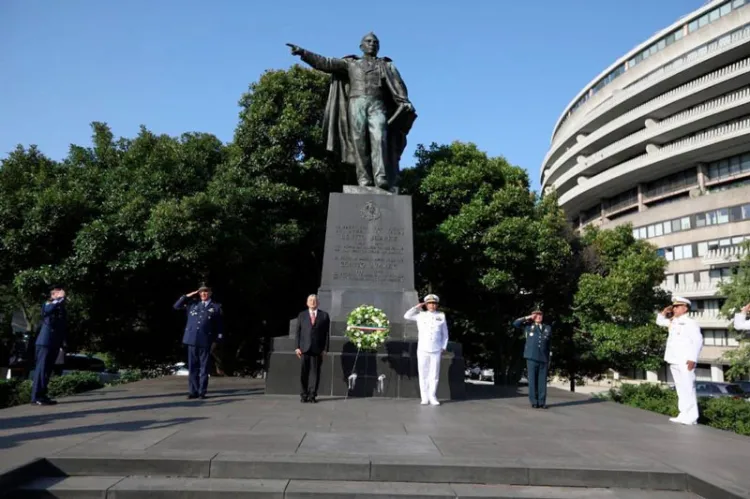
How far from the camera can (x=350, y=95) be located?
13414mm

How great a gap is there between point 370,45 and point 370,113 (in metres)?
1.61

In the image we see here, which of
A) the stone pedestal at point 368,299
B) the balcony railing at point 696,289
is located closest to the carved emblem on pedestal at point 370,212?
the stone pedestal at point 368,299

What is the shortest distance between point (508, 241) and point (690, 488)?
1539 centimetres

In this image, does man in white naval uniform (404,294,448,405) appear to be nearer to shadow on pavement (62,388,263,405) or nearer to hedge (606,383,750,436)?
shadow on pavement (62,388,263,405)

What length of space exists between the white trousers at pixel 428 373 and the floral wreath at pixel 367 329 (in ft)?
2.50

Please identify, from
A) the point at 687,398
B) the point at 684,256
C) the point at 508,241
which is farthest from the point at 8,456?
the point at 684,256

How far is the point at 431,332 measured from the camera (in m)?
9.48

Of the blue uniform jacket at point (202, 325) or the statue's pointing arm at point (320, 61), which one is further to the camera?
the statue's pointing arm at point (320, 61)

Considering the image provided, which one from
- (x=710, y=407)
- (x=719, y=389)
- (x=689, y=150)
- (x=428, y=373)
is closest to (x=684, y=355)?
(x=710, y=407)

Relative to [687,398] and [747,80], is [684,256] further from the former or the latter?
[687,398]

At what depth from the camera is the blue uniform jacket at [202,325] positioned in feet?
31.9

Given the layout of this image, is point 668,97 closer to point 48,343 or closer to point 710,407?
point 710,407

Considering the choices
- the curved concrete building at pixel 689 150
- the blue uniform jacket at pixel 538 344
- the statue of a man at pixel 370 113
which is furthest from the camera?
the curved concrete building at pixel 689 150

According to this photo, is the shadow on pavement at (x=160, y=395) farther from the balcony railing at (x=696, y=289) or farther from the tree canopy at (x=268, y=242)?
the balcony railing at (x=696, y=289)
